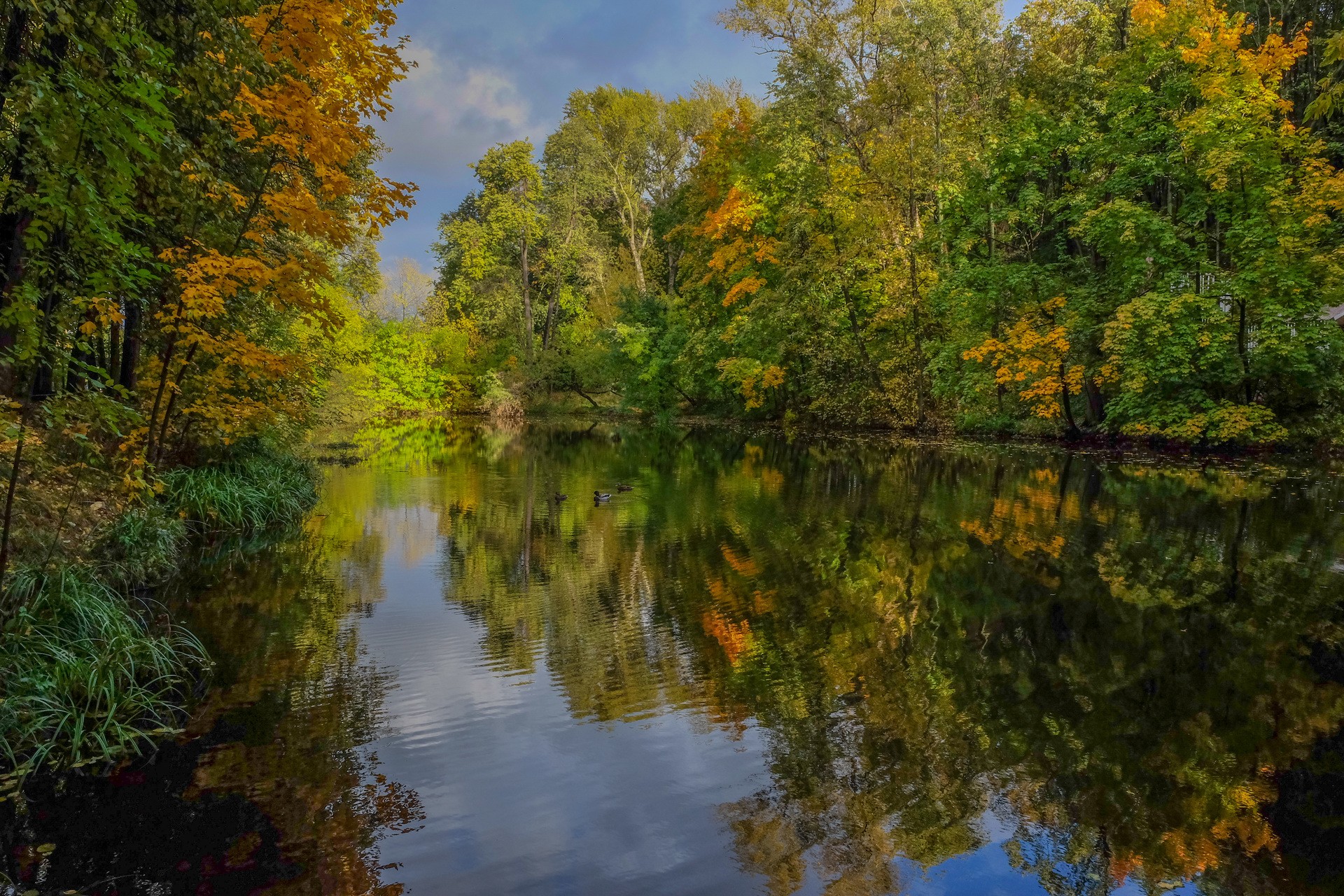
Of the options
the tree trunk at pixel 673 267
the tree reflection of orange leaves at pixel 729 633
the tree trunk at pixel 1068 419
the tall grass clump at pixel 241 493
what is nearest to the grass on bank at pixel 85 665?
the tall grass clump at pixel 241 493

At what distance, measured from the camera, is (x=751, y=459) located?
76.0 feet

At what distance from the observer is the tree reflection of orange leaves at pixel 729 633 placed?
280 inches

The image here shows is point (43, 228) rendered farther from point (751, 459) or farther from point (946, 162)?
point (946, 162)

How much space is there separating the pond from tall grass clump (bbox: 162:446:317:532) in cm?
114

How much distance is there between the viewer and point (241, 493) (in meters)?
12.5

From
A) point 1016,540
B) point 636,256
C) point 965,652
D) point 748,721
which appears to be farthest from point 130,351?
point 636,256

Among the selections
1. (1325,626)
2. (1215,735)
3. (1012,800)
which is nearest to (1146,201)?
(1325,626)

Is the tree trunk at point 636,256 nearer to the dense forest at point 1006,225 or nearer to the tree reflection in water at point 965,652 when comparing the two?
the dense forest at point 1006,225

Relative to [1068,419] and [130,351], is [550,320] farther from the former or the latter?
[130,351]

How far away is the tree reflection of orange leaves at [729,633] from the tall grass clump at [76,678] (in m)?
4.42

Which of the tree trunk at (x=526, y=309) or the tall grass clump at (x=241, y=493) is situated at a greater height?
the tree trunk at (x=526, y=309)

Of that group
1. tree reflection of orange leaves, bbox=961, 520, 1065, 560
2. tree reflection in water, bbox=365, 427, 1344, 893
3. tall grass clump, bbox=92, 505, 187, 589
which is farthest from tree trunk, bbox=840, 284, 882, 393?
tall grass clump, bbox=92, 505, 187, 589

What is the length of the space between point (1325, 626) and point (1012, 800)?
5.38m

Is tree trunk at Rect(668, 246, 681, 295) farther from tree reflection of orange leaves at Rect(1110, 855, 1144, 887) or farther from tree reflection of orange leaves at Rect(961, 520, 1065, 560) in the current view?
tree reflection of orange leaves at Rect(1110, 855, 1144, 887)
